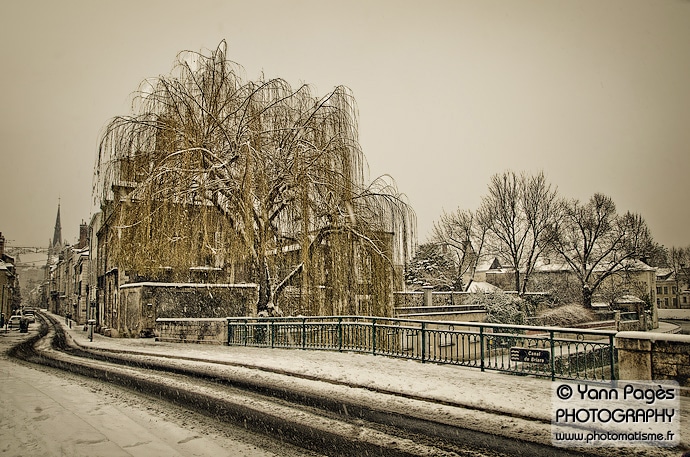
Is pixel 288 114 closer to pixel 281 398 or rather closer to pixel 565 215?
pixel 281 398

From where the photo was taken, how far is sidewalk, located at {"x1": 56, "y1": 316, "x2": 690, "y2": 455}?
7.61 metres

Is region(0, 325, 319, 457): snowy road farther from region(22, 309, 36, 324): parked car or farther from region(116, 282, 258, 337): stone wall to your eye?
region(22, 309, 36, 324): parked car

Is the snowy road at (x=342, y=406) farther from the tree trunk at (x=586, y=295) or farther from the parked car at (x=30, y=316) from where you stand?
the tree trunk at (x=586, y=295)

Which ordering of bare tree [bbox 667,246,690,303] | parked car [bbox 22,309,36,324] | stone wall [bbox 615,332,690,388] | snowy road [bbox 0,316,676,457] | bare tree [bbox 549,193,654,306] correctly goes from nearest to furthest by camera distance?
snowy road [bbox 0,316,676,457] < stone wall [bbox 615,332,690,388] < bare tree [bbox 667,246,690,303] < bare tree [bbox 549,193,654,306] < parked car [bbox 22,309,36,324]

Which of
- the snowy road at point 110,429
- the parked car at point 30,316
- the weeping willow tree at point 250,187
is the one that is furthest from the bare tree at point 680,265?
the parked car at point 30,316

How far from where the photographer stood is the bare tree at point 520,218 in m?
41.9

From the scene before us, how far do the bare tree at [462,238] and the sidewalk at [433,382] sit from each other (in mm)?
34765

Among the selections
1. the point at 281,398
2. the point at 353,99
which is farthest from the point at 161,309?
the point at 281,398

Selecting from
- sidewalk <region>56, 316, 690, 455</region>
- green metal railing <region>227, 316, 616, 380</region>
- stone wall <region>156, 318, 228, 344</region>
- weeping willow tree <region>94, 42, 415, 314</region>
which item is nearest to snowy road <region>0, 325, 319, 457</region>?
sidewalk <region>56, 316, 690, 455</region>

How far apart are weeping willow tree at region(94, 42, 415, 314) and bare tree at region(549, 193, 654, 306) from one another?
2960 cm

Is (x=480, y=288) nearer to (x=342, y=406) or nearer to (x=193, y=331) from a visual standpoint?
(x=193, y=331)

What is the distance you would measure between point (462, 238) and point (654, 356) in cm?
4126

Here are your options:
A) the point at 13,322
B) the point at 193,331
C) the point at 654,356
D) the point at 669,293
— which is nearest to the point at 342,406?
the point at 654,356

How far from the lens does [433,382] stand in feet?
33.3
